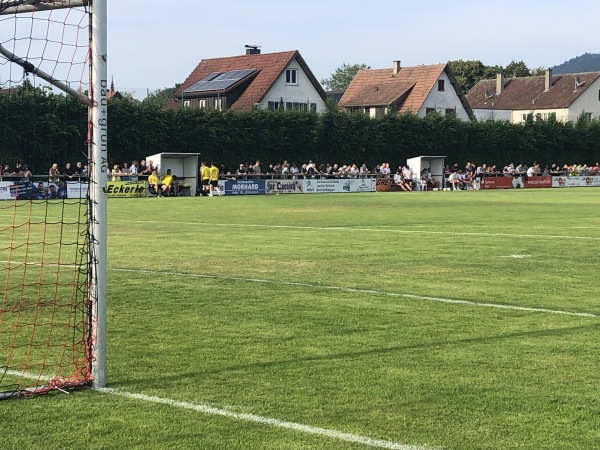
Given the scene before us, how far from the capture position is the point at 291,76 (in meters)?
76.1

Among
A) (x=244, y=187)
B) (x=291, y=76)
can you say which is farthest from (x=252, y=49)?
(x=244, y=187)

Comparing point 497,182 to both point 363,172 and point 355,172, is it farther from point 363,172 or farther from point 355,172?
point 355,172

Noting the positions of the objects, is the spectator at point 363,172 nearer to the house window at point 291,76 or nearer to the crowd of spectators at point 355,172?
the crowd of spectators at point 355,172

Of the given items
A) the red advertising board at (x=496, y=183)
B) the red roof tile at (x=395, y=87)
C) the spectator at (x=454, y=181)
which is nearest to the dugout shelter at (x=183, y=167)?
the spectator at (x=454, y=181)

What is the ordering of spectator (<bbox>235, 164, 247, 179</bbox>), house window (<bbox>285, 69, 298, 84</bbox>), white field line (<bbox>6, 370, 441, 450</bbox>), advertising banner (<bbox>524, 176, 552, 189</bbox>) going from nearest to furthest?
1. white field line (<bbox>6, 370, 441, 450</bbox>)
2. spectator (<bbox>235, 164, 247, 179</bbox>)
3. advertising banner (<bbox>524, 176, 552, 189</bbox>)
4. house window (<bbox>285, 69, 298, 84</bbox>)

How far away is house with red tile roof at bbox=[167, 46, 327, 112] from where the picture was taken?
74.8 meters

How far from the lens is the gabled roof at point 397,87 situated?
279ft

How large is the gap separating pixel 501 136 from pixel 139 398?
64010 millimetres

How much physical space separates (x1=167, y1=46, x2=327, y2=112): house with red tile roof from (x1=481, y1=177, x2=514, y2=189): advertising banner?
1752cm

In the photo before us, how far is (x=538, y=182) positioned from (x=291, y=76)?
22818 mm

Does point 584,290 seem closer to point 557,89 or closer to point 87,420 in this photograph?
point 87,420

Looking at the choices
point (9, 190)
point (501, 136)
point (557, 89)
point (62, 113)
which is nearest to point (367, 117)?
point (501, 136)

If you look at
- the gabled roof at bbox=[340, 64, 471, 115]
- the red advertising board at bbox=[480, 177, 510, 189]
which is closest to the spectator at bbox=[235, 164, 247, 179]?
the red advertising board at bbox=[480, 177, 510, 189]

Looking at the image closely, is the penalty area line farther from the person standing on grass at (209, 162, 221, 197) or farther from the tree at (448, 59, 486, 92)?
the tree at (448, 59, 486, 92)
